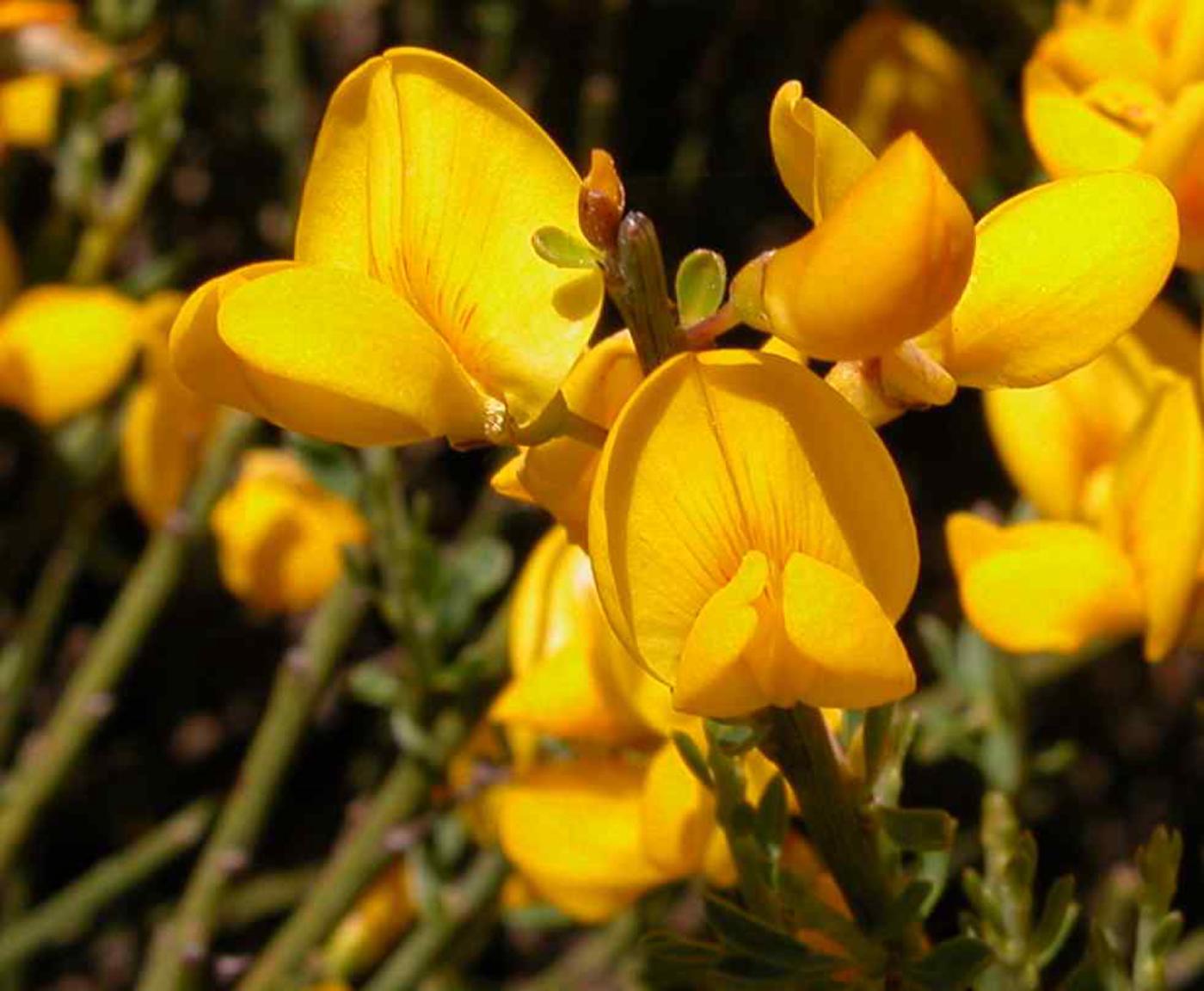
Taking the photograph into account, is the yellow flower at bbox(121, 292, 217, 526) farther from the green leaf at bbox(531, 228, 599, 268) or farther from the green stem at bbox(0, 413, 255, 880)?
the green leaf at bbox(531, 228, 599, 268)

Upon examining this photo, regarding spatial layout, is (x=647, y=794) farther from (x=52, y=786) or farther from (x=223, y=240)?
(x=223, y=240)

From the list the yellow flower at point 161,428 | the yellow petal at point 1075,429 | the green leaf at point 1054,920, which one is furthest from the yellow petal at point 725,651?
the yellow flower at point 161,428

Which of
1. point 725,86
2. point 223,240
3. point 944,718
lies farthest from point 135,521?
point 944,718

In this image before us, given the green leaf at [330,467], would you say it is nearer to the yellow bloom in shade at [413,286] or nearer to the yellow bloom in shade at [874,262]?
the yellow bloom in shade at [413,286]

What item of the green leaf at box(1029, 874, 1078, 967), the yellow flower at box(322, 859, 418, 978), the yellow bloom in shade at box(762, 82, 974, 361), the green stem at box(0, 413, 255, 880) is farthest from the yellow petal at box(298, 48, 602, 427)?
the yellow flower at box(322, 859, 418, 978)

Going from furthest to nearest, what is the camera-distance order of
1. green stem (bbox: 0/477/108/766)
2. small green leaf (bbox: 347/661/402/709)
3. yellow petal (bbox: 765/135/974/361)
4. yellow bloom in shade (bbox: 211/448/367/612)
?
green stem (bbox: 0/477/108/766) < yellow bloom in shade (bbox: 211/448/367/612) < small green leaf (bbox: 347/661/402/709) < yellow petal (bbox: 765/135/974/361)

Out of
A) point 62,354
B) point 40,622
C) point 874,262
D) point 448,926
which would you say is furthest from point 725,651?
point 40,622
